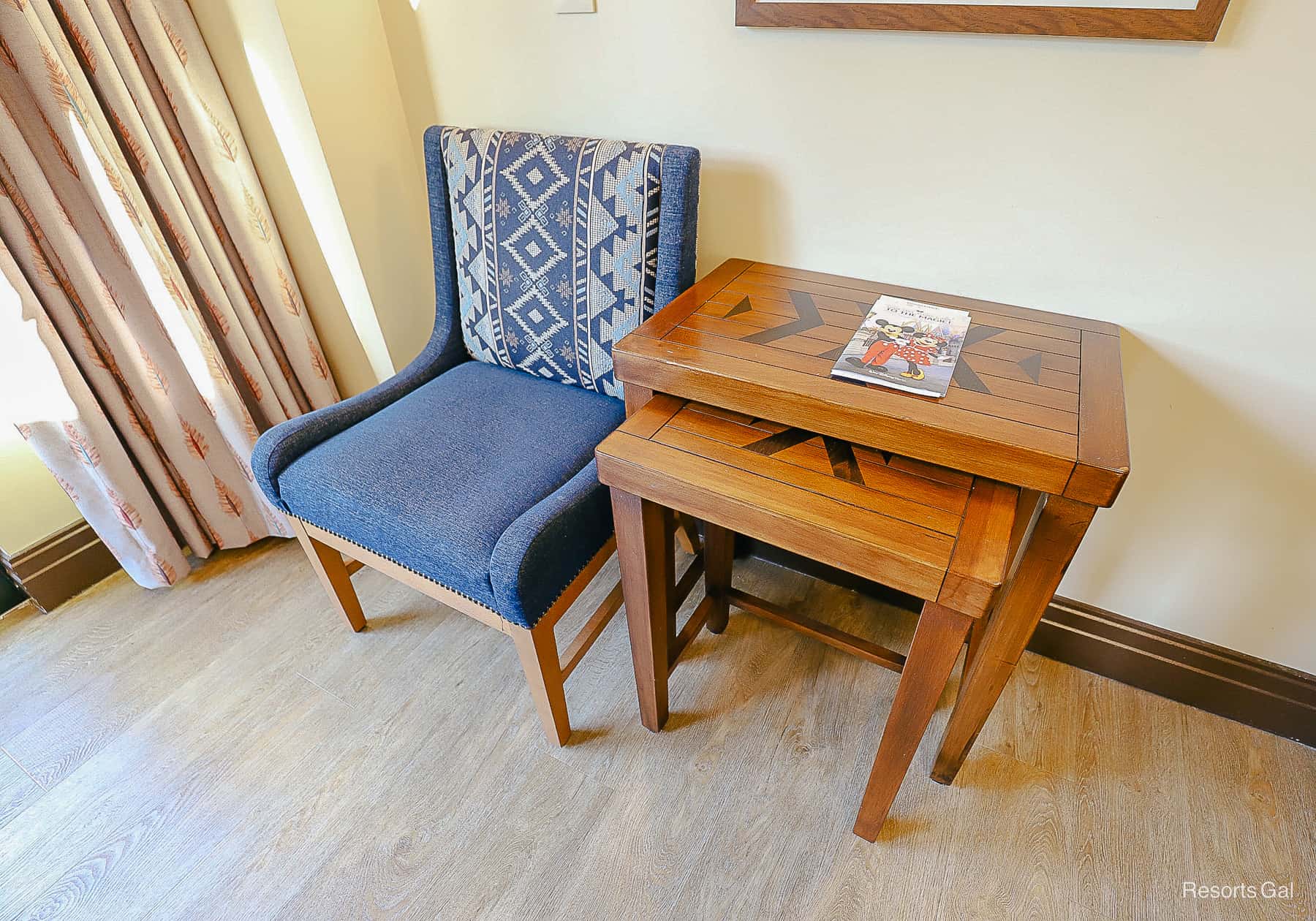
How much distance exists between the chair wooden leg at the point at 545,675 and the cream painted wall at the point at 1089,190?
880 millimetres

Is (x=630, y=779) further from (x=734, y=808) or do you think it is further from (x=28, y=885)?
(x=28, y=885)

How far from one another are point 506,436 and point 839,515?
0.71 metres

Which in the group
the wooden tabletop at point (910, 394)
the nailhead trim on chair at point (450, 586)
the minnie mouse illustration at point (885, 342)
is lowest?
the nailhead trim on chair at point (450, 586)

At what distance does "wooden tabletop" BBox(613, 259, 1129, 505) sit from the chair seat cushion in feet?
0.86

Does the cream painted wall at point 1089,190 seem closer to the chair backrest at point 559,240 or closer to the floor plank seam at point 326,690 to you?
the chair backrest at point 559,240

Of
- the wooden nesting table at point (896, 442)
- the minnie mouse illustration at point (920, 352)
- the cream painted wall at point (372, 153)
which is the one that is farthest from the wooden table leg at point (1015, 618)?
the cream painted wall at point (372, 153)

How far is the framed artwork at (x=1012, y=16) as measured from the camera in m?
0.87

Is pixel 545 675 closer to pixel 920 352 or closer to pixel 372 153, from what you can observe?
pixel 920 352

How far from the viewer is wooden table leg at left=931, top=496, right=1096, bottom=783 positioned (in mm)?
850

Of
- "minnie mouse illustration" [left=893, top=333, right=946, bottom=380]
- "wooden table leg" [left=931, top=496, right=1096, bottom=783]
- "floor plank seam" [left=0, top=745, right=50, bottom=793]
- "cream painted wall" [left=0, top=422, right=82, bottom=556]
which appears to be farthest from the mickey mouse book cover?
"cream painted wall" [left=0, top=422, right=82, bottom=556]

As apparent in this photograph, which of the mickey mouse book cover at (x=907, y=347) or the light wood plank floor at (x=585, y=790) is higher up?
the mickey mouse book cover at (x=907, y=347)

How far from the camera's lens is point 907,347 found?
3.36 feet

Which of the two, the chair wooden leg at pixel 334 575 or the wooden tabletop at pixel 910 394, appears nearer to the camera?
the wooden tabletop at pixel 910 394

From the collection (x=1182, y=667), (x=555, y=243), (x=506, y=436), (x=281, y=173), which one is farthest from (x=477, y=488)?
(x=1182, y=667)
